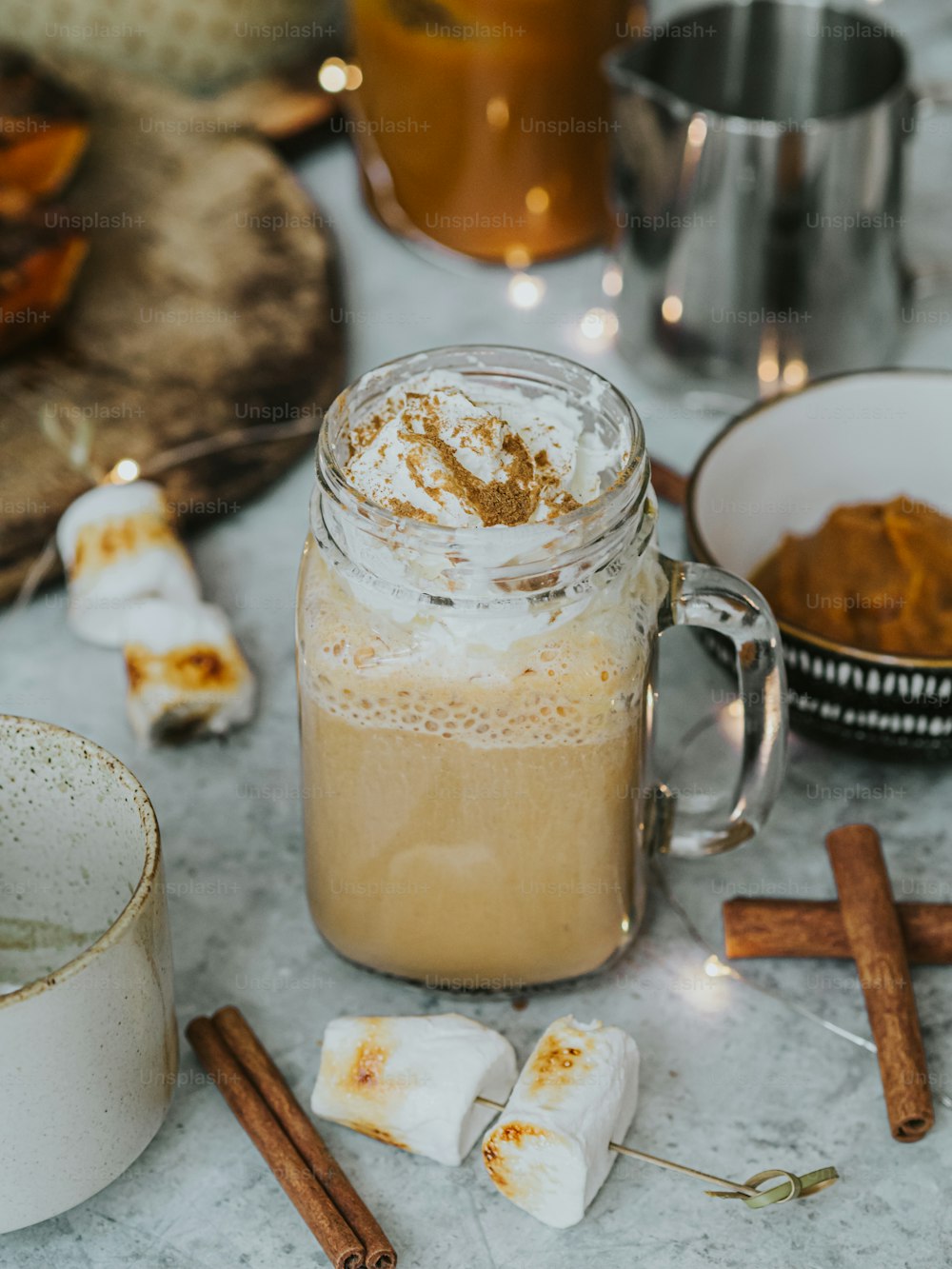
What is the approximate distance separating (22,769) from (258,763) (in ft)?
0.84

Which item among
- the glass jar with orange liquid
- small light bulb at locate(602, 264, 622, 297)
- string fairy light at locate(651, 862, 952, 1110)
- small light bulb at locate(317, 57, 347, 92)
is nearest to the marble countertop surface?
string fairy light at locate(651, 862, 952, 1110)

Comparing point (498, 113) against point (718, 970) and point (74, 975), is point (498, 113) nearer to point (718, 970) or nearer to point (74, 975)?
point (718, 970)

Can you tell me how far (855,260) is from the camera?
1187 mm

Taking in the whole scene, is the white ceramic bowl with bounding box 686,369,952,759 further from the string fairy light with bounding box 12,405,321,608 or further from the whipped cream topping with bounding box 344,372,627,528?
the string fairy light with bounding box 12,405,321,608

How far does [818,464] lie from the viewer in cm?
106

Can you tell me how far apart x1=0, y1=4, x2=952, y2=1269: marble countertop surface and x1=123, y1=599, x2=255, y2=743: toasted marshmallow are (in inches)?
0.9

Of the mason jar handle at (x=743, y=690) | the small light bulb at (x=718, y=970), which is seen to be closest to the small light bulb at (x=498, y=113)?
the mason jar handle at (x=743, y=690)

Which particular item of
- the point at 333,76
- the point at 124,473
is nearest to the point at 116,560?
the point at 124,473

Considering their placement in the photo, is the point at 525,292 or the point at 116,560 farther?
the point at 525,292

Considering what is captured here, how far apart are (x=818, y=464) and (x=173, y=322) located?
23.3 inches

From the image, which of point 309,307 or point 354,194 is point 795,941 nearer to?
point 309,307

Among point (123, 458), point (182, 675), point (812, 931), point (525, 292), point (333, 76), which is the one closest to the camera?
point (812, 931)

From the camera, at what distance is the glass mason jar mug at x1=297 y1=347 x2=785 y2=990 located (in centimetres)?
68

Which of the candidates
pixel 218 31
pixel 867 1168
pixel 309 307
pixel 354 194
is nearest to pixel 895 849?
pixel 867 1168
